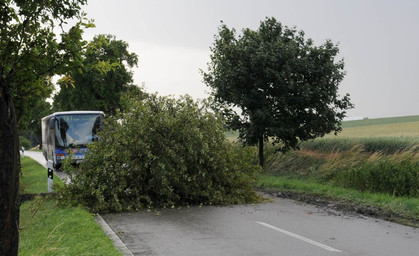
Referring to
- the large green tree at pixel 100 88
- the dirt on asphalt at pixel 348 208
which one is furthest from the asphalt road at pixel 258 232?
the large green tree at pixel 100 88

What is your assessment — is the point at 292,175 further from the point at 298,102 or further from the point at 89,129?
the point at 89,129

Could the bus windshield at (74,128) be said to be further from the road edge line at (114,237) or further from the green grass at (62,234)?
the road edge line at (114,237)

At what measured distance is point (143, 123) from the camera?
12461mm

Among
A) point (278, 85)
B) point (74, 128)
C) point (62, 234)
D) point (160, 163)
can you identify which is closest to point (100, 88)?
point (74, 128)

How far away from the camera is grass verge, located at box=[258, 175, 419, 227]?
34.7 ft

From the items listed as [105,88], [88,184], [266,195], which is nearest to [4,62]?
[88,184]

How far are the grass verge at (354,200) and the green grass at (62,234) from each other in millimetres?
6005

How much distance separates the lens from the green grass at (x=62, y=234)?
697 centimetres

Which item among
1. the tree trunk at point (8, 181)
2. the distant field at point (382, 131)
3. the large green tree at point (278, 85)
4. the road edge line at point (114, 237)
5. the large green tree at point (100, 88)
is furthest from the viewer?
the large green tree at point (100, 88)

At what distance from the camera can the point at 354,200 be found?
1274 cm

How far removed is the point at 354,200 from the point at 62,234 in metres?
7.66

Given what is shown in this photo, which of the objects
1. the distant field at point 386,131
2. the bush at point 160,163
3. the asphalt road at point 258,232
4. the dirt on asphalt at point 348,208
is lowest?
the dirt on asphalt at point 348,208

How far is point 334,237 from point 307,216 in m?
2.35

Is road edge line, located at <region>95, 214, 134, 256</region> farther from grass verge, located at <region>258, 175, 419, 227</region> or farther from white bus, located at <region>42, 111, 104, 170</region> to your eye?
white bus, located at <region>42, 111, 104, 170</region>
